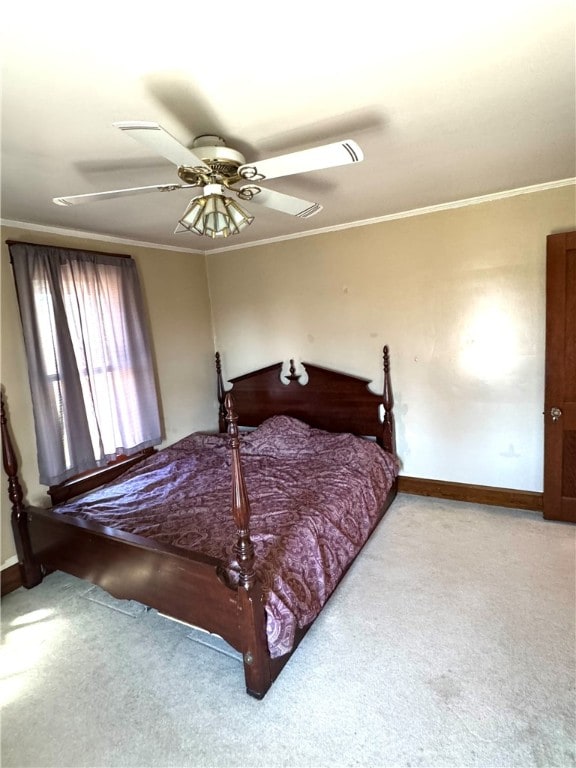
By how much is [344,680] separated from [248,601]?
0.65 m

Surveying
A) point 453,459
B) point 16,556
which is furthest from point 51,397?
point 453,459

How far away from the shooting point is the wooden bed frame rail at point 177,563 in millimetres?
1694

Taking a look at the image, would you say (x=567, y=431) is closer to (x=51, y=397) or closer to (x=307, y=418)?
(x=307, y=418)

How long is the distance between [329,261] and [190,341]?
5.32 feet

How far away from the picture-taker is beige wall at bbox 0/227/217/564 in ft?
8.82

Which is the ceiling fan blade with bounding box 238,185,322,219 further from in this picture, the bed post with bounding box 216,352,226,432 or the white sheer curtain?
the bed post with bounding box 216,352,226,432

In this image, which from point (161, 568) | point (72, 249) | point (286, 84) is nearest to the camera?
point (286, 84)

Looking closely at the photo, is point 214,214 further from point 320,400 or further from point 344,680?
point 320,400

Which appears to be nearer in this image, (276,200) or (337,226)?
(276,200)

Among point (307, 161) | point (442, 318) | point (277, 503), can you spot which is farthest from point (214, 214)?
point (442, 318)

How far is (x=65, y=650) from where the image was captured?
2.15 meters

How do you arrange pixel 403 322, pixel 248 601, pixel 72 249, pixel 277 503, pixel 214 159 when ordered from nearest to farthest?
1. pixel 214 159
2. pixel 248 601
3. pixel 277 503
4. pixel 72 249
5. pixel 403 322

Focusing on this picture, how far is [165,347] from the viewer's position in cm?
391

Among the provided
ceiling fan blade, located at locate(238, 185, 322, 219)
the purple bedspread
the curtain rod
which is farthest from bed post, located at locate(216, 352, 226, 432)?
ceiling fan blade, located at locate(238, 185, 322, 219)
